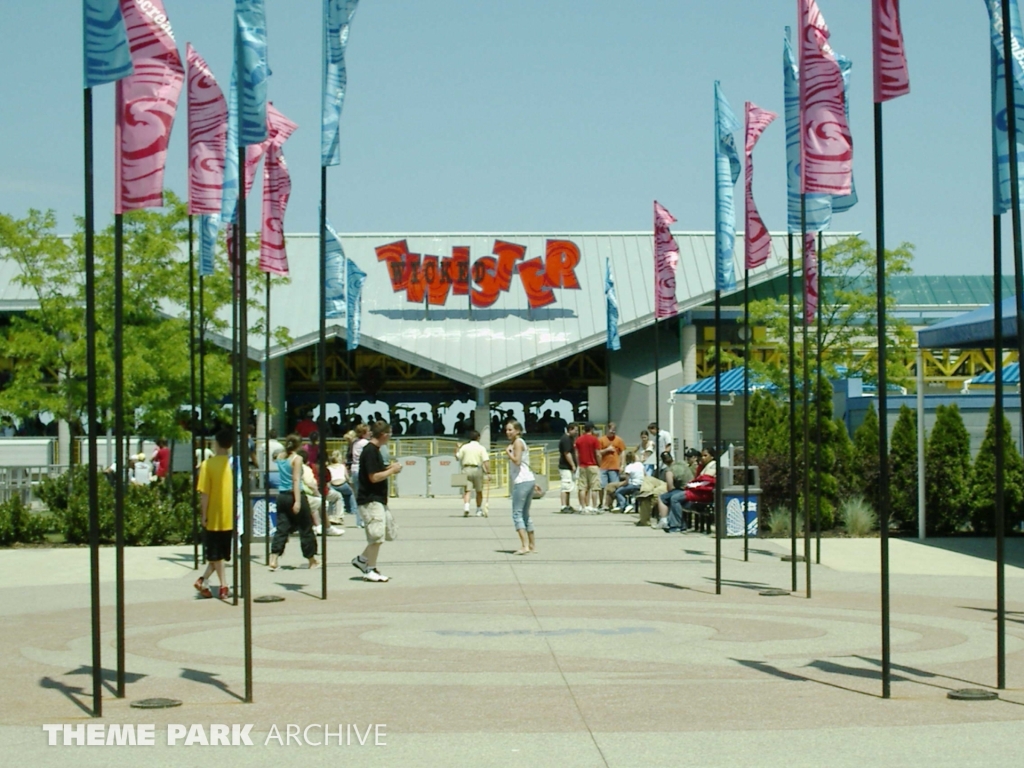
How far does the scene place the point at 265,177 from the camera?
18.4 meters

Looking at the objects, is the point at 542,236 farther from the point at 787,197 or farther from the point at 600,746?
the point at 600,746

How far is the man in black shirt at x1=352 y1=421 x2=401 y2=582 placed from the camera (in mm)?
16081

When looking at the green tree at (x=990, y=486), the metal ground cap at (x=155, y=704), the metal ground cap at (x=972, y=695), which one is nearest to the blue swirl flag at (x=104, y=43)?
the metal ground cap at (x=155, y=704)

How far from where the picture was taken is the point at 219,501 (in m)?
14.4

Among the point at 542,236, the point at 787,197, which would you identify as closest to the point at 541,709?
the point at 787,197

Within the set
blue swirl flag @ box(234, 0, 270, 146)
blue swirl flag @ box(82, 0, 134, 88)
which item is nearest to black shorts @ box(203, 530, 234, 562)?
blue swirl flag @ box(234, 0, 270, 146)

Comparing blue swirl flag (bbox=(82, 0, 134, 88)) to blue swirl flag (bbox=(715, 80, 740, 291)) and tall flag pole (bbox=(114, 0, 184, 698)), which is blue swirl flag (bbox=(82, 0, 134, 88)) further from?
blue swirl flag (bbox=(715, 80, 740, 291))

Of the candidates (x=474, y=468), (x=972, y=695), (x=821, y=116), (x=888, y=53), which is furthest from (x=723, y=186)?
(x=474, y=468)

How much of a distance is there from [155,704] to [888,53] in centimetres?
635

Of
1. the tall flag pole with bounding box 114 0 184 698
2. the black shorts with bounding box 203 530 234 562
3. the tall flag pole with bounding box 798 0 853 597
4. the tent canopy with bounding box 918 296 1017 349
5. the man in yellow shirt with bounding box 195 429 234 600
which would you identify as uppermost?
the tall flag pole with bounding box 798 0 853 597

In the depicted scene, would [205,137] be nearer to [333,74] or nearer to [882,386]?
[333,74]

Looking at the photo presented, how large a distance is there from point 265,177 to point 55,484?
321 inches

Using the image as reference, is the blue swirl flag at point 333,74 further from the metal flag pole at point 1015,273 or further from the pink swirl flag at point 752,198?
the metal flag pole at point 1015,273

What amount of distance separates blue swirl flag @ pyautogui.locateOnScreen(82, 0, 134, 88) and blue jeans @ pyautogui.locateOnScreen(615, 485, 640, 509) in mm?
20993
